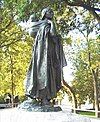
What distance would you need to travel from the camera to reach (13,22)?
96.4ft

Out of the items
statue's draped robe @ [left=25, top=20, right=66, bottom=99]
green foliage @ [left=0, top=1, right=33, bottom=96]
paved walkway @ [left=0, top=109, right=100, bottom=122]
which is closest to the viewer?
paved walkway @ [left=0, top=109, right=100, bottom=122]

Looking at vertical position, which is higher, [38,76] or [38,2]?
[38,2]

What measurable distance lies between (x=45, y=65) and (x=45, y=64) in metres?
0.02

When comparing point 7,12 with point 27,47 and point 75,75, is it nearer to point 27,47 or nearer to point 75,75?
point 27,47

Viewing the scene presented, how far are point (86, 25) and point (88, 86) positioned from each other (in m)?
23.3

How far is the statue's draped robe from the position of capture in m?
8.69

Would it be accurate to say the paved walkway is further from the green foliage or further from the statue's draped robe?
the green foliage

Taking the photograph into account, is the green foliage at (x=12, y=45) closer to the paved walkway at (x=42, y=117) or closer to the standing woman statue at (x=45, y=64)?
the standing woman statue at (x=45, y=64)

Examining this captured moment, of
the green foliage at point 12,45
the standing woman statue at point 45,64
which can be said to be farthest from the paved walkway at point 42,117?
the green foliage at point 12,45

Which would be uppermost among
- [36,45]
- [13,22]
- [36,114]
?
[13,22]

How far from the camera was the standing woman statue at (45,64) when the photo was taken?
869 centimetres

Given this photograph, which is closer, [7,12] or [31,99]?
[31,99]

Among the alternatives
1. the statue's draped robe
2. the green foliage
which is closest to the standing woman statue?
the statue's draped robe

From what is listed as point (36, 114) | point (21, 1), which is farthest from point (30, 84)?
point (21, 1)
